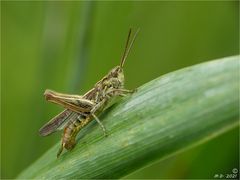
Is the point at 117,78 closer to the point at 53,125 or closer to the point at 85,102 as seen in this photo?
the point at 85,102

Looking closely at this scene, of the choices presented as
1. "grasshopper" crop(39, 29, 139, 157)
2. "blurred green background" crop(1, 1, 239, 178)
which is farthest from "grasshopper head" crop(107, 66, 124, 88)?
"blurred green background" crop(1, 1, 239, 178)

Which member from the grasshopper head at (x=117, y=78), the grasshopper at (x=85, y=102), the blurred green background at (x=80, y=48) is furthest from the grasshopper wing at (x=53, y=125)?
the blurred green background at (x=80, y=48)

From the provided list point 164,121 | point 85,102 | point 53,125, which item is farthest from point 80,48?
point 164,121

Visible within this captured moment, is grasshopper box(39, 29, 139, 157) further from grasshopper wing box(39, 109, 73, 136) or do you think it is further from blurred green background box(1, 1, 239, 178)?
blurred green background box(1, 1, 239, 178)

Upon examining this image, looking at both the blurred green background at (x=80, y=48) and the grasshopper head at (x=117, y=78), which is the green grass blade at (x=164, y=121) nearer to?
the grasshopper head at (x=117, y=78)

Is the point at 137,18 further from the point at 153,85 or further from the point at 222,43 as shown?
the point at 153,85

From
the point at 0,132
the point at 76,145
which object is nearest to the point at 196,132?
the point at 76,145
